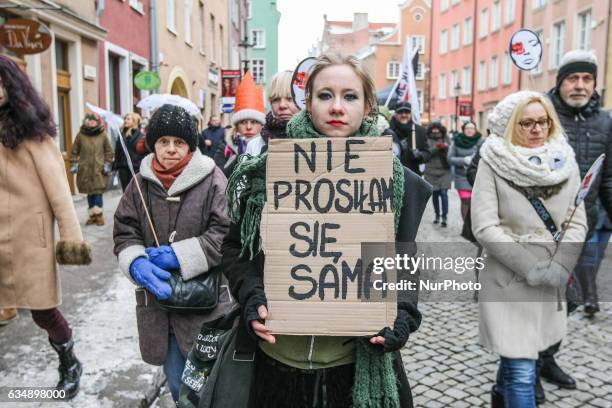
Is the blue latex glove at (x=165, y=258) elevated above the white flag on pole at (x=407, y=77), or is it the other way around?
→ the white flag on pole at (x=407, y=77)

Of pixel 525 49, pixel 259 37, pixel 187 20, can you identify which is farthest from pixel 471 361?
pixel 259 37

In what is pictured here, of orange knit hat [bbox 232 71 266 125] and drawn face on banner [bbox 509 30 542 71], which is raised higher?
drawn face on banner [bbox 509 30 542 71]

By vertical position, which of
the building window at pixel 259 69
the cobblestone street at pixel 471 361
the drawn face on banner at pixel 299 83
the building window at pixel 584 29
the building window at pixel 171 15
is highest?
the building window at pixel 259 69

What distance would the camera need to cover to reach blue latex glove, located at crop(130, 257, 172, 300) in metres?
2.63

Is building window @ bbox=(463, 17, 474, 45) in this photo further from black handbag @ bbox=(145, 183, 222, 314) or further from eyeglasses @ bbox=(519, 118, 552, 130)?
black handbag @ bbox=(145, 183, 222, 314)

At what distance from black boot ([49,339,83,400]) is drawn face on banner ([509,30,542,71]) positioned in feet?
16.6

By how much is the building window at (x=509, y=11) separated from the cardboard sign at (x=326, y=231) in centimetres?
3568

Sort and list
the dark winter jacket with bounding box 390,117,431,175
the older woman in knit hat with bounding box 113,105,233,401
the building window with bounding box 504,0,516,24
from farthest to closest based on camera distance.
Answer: the building window with bounding box 504,0,516,24, the dark winter jacket with bounding box 390,117,431,175, the older woman in knit hat with bounding box 113,105,233,401

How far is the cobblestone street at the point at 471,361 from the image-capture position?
3.62 m

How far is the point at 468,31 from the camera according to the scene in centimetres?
4194

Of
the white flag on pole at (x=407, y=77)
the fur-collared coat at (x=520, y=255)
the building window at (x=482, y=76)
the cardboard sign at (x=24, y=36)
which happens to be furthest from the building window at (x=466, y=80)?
the fur-collared coat at (x=520, y=255)

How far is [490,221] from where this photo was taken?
296 centimetres

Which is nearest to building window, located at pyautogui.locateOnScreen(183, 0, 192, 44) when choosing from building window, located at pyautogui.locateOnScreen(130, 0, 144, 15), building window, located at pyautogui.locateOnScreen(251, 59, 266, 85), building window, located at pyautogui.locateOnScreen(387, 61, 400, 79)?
building window, located at pyautogui.locateOnScreen(130, 0, 144, 15)

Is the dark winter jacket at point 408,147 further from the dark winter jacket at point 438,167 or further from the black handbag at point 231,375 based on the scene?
the black handbag at point 231,375
